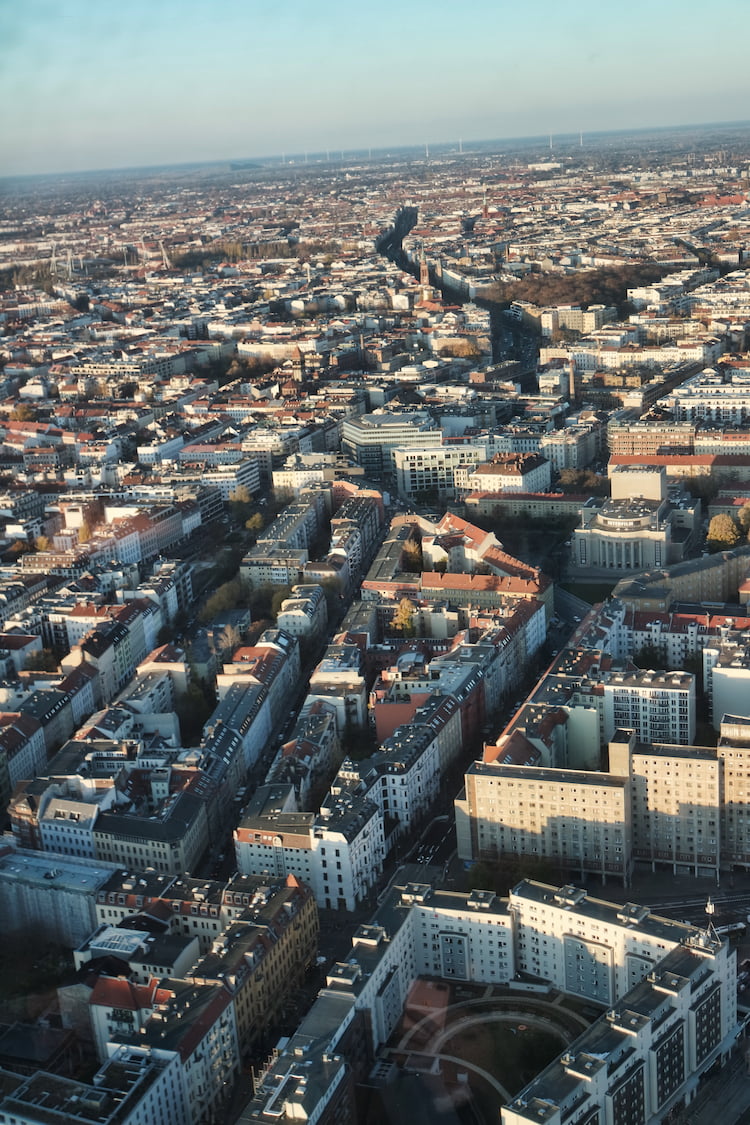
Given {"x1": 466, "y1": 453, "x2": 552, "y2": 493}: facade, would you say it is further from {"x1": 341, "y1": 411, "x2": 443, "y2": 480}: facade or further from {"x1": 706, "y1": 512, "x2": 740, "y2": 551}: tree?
{"x1": 706, "y1": 512, "x2": 740, "y2": 551}: tree

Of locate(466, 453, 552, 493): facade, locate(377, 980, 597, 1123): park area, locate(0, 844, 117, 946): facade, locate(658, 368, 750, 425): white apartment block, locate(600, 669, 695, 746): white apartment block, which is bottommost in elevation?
locate(377, 980, 597, 1123): park area

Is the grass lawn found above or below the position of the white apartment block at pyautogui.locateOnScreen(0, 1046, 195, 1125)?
below

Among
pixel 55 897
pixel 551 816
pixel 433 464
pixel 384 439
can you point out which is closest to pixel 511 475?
pixel 433 464

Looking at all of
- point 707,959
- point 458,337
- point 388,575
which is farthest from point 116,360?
point 707,959

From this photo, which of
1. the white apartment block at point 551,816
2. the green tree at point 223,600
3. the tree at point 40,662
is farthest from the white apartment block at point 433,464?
the white apartment block at point 551,816

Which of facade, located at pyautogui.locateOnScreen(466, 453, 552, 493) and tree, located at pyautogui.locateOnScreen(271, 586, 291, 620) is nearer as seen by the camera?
tree, located at pyautogui.locateOnScreen(271, 586, 291, 620)

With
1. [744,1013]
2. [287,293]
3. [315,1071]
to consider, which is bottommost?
[744,1013]

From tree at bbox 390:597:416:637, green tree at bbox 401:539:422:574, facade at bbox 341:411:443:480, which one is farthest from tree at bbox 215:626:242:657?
facade at bbox 341:411:443:480

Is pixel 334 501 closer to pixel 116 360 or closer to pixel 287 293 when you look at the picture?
pixel 116 360
